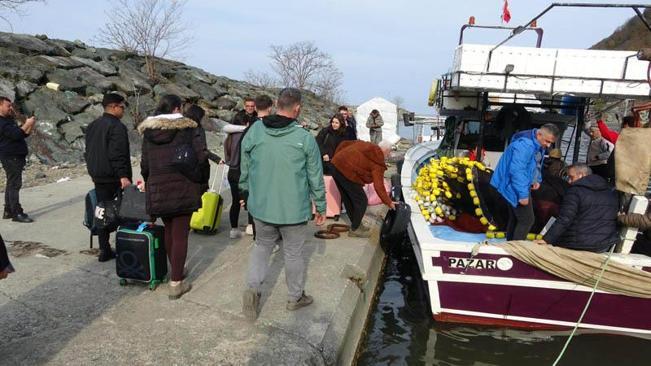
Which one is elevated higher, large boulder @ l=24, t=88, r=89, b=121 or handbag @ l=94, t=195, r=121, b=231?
large boulder @ l=24, t=88, r=89, b=121

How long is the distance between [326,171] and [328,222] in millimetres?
765

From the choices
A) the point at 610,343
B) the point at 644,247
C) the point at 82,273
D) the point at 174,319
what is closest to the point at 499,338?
the point at 610,343

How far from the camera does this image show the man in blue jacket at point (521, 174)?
435 cm

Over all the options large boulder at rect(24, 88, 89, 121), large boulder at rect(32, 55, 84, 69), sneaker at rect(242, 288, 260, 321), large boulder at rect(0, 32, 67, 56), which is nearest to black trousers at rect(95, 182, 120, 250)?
sneaker at rect(242, 288, 260, 321)

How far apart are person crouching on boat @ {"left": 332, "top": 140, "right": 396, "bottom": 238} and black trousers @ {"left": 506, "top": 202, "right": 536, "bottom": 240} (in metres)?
1.40

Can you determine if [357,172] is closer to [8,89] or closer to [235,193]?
[235,193]

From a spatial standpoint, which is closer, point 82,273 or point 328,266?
point 82,273

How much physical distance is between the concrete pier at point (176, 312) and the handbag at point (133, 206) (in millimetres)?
588

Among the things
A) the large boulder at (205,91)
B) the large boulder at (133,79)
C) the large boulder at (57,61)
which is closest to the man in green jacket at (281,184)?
the large boulder at (57,61)

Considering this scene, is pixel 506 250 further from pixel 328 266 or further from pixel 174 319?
pixel 174 319

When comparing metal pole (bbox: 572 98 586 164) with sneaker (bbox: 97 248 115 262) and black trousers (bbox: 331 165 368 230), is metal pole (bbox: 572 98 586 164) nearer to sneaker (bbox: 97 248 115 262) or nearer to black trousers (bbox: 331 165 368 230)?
black trousers (bbox: 331 165 368 230)

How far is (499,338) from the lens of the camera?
182 inches

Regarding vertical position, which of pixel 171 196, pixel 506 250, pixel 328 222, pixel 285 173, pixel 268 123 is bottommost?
pixel 328 222

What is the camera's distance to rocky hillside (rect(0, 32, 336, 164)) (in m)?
12.7
